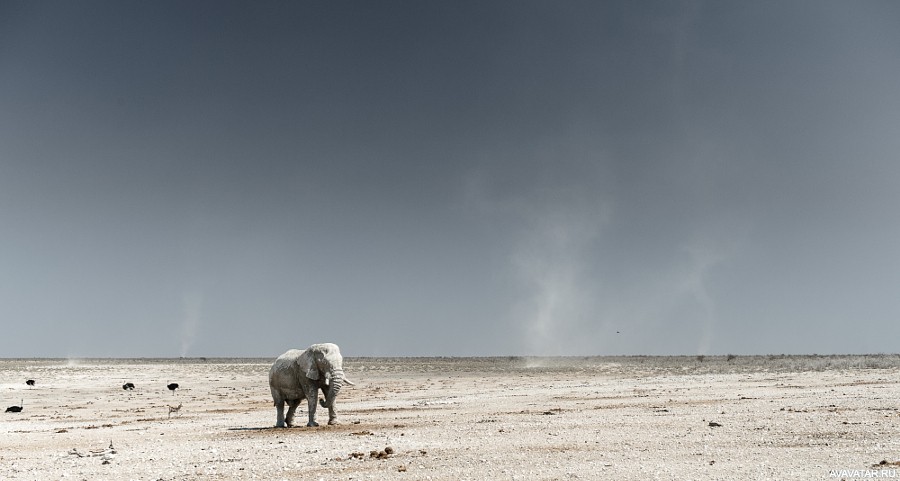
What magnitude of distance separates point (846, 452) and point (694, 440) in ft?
10.2

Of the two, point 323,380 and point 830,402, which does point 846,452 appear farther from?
point 323,380

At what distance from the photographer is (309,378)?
21.2 metres

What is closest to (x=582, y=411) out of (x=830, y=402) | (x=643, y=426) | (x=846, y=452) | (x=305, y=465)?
(x=643, y=426)

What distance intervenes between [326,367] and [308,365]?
2.04ft

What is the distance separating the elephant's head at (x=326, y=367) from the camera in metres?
21.0

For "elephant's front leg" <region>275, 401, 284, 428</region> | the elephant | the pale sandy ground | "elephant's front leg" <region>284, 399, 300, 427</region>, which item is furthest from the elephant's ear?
the pale sandy ground

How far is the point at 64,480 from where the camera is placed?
12711 millimetres

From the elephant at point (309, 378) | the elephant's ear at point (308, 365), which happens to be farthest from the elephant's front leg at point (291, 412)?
the elephant's ear at point (308, 365)

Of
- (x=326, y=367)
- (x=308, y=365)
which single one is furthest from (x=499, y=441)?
(x=308, y=365)

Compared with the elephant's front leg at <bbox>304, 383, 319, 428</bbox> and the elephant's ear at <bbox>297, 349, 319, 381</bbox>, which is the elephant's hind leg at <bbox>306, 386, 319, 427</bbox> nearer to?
the elephant's front leg at <bbox>304, 383, 319, 428</bbox>

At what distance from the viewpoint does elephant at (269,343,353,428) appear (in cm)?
2111

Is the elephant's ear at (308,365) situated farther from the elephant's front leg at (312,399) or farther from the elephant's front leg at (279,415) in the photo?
the elephant's front leg at (279,415)

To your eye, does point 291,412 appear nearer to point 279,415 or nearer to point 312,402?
point 279,415

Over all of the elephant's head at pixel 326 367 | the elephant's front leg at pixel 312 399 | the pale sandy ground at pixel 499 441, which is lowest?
the pale sandy ground at pixel 499 441
